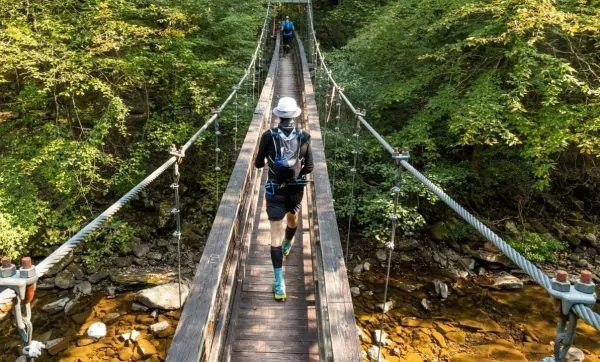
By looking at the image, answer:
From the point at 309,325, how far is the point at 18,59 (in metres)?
5.08

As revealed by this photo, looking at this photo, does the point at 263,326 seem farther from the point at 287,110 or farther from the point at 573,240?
the point at 573,240

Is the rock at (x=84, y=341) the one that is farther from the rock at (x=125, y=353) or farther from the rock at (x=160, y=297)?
the rock at (x=160, y=297)

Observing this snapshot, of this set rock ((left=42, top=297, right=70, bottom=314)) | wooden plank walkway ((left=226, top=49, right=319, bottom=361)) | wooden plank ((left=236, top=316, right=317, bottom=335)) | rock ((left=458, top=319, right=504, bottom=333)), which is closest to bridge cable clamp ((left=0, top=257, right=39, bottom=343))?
wooden plank walkway ((left=226, top=49, right=319, bottom=361))

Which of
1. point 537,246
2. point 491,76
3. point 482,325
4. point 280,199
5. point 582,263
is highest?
point 491,76

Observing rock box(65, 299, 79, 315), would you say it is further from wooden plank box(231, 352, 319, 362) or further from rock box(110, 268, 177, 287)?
wooden plank box(231, 352, 319, 362)

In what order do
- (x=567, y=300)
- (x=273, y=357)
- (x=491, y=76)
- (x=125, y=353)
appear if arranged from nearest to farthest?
(x=567, y=300), (x=273, y=357), (x=125, y=353), (x=491, y=76)

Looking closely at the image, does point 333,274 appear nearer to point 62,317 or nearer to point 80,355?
point 80,355

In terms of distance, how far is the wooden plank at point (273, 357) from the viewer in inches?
80.4

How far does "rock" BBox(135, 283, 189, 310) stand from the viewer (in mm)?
5285

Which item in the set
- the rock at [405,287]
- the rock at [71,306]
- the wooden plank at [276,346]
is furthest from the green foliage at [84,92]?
the wooden plank at [276,346]

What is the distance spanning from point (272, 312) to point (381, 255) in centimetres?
415

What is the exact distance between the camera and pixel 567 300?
774mm

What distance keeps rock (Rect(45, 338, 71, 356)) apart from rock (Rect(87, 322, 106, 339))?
0.75 ft

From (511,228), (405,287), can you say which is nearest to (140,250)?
(405,287)
